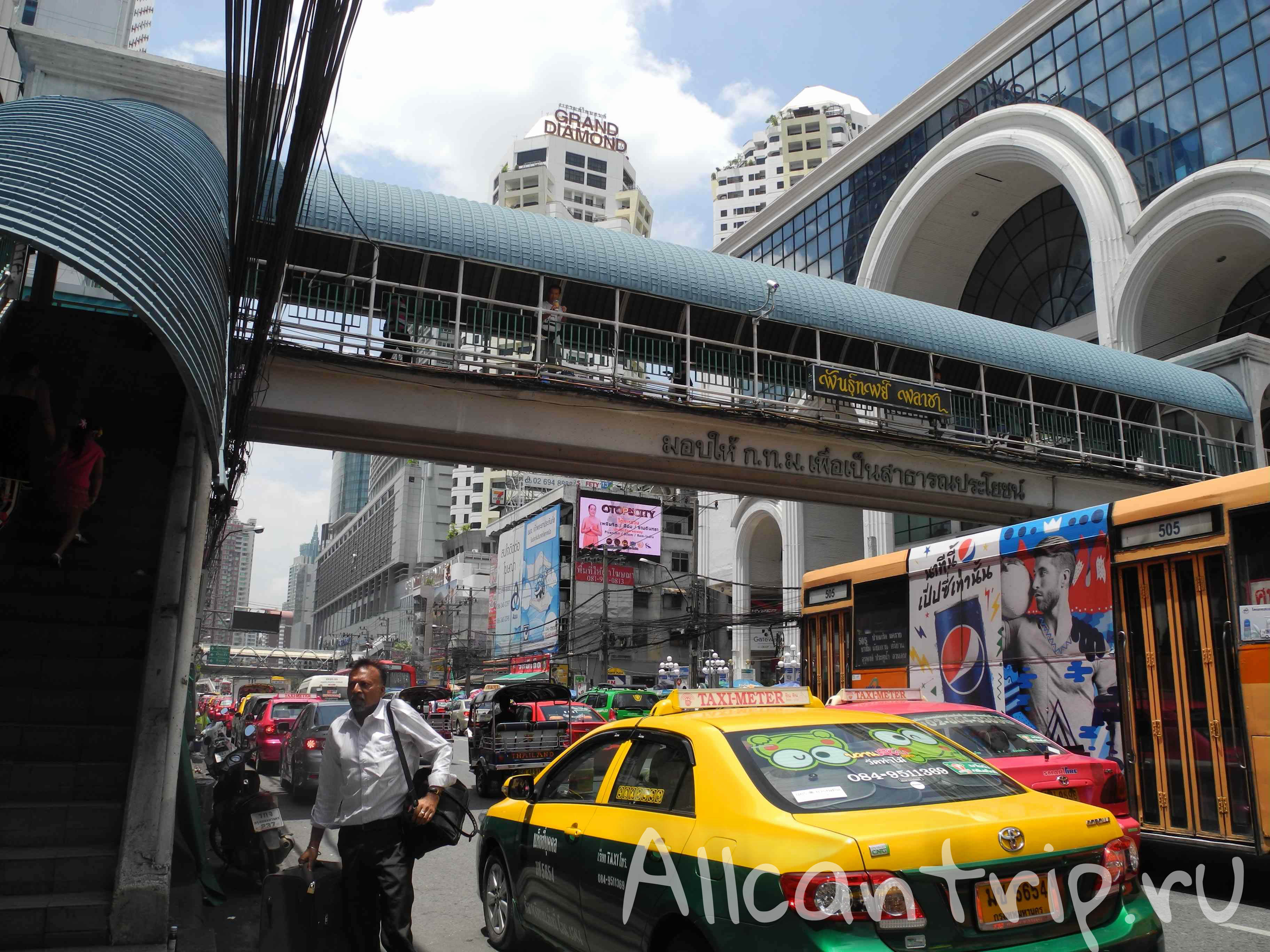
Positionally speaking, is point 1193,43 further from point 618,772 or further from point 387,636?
point 387,636

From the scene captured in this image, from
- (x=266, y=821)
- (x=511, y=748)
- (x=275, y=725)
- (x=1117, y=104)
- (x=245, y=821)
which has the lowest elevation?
(x=245, y=821)

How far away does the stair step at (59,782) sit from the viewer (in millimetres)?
6770

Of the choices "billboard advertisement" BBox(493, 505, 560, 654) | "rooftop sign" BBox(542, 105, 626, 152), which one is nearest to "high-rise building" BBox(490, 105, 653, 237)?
"rooftop sign" BBox(542, 105, 626, 152)

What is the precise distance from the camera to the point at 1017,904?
12.0 ft

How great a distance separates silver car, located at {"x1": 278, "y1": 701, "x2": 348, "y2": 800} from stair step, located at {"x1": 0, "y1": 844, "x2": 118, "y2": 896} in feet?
24.1

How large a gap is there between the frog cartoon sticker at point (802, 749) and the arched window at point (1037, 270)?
33830 millimetres

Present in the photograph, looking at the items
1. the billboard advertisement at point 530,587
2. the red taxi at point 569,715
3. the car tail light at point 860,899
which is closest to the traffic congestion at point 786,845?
the car tail light at point 860,899

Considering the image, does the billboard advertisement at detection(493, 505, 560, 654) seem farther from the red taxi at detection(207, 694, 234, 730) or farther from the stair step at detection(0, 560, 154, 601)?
the stair step at detection(0, 560, 154, 601)

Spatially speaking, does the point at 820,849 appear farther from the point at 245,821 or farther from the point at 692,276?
the point at 692,276

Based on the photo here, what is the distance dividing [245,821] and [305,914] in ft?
14.5

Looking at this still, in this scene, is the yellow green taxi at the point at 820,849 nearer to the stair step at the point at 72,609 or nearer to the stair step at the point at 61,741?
the stair step at the point at 61,741

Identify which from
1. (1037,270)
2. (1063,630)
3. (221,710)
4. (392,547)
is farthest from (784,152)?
(1063,630)

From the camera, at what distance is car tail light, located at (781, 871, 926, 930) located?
3408mm

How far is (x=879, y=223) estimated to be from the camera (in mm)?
39812
